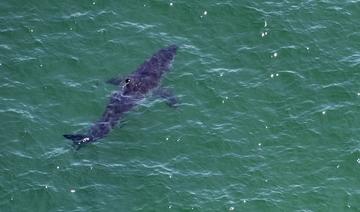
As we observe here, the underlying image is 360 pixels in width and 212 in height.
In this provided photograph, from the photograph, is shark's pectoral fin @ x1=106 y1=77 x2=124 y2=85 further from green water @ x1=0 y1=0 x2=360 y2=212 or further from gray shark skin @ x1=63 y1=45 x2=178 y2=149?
green water @ x1=0 y1=0 x2=360 y2=212

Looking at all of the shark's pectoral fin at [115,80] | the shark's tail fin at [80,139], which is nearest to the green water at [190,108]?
the shark's pectoral fin at [115,80]

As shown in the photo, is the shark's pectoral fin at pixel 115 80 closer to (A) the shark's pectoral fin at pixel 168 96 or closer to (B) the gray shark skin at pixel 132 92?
(B) the gray shark skin at pixel 132 92

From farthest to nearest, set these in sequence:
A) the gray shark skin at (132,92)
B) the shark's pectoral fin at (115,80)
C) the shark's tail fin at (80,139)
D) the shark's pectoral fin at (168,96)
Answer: the shark's pectoral fin at (115,80) < the shark's pectoral fin at (168,96) < the gray shark skin at (132,92) < the shark's tail fin at (80,139)

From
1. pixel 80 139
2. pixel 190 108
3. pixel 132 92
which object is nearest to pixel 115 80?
pixel 132 92

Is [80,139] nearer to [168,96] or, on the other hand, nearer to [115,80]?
[115,80]

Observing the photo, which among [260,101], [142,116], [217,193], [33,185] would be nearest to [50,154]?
[33,185]

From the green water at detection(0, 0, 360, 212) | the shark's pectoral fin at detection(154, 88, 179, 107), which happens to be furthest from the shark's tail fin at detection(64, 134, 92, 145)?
the shark's pectoral fin at detection(154, 88, 179, 107)
